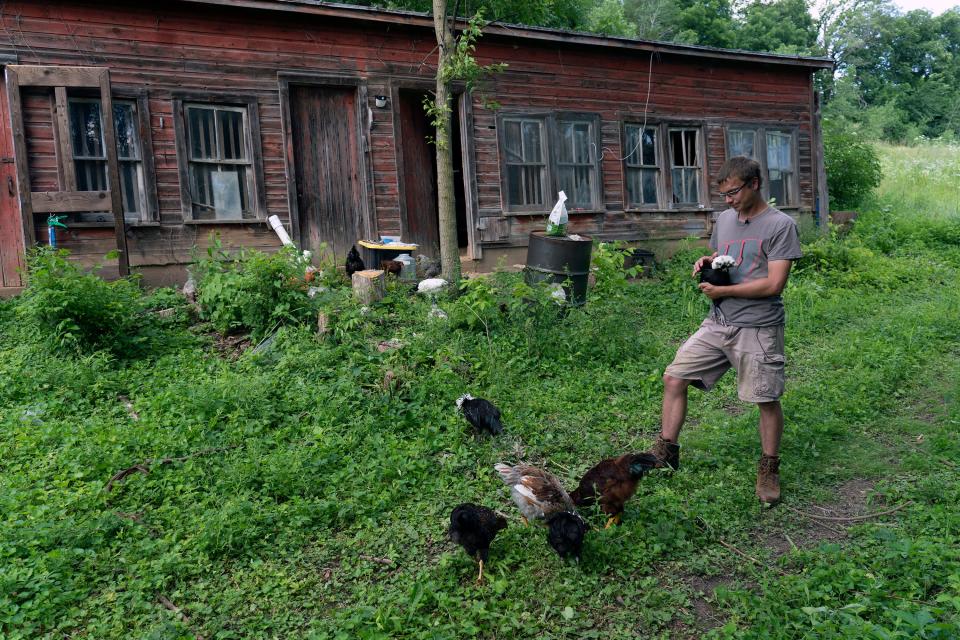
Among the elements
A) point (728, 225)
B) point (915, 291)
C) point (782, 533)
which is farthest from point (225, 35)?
point (915, 291)

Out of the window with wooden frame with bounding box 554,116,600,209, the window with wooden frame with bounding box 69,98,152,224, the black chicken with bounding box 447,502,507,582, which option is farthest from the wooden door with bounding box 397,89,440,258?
the black chicken with bounding box 447,502,507,582

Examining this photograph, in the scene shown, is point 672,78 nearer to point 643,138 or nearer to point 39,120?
point 643,138

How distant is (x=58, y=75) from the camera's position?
854 centimetres

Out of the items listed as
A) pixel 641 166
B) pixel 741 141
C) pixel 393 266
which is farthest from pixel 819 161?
pixel 393 266

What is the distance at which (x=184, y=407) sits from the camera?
5.51m

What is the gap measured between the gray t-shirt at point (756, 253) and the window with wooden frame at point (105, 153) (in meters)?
7.79

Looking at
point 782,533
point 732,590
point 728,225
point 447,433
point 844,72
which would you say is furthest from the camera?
point 844,72

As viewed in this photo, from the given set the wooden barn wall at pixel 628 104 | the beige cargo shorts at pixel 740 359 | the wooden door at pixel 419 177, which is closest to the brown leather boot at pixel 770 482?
the beige cargo shorts at pixel 740 359

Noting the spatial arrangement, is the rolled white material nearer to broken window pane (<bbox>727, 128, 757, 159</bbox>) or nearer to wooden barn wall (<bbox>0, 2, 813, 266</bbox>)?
wooden barn wall (<bbox>0, 2, 813, 266</bbox>)

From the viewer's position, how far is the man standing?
159 inches

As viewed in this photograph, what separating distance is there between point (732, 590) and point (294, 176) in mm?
8662

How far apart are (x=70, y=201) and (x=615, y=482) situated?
7.64m

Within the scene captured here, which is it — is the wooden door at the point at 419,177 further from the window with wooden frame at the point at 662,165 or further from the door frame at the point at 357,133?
the window with wooden frame at the point at 662,165

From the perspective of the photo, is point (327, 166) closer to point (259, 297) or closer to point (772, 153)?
point (259, 297)
